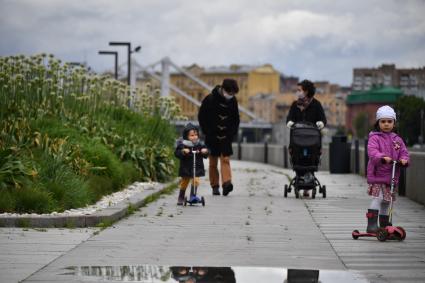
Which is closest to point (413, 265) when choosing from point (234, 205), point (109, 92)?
point (234, 205)

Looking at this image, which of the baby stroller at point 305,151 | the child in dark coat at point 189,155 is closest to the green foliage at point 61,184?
the child in dark coat at point 189,155

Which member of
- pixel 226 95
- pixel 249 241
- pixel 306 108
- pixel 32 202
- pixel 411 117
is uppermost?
pixel 411 117

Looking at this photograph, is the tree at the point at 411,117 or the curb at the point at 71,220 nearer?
the curb at the point at 71,220

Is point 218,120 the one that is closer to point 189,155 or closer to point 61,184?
point 189,155

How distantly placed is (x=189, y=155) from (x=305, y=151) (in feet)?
8.03

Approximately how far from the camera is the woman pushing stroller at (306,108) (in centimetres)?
1955

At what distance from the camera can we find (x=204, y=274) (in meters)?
9.09

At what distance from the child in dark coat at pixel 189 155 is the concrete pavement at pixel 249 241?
0.45 meters

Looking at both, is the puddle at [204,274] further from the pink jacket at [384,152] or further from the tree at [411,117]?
the tree at [411,117]

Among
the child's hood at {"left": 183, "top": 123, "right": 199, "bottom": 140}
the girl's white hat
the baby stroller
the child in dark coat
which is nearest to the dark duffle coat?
the baby stroller

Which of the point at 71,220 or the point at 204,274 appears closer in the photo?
the point at 204,274

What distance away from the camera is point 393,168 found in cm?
1248

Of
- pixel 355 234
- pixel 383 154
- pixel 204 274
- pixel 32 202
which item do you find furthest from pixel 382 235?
A: pixel 32 202

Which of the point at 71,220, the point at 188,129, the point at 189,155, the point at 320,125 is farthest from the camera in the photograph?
the point at 320,125
